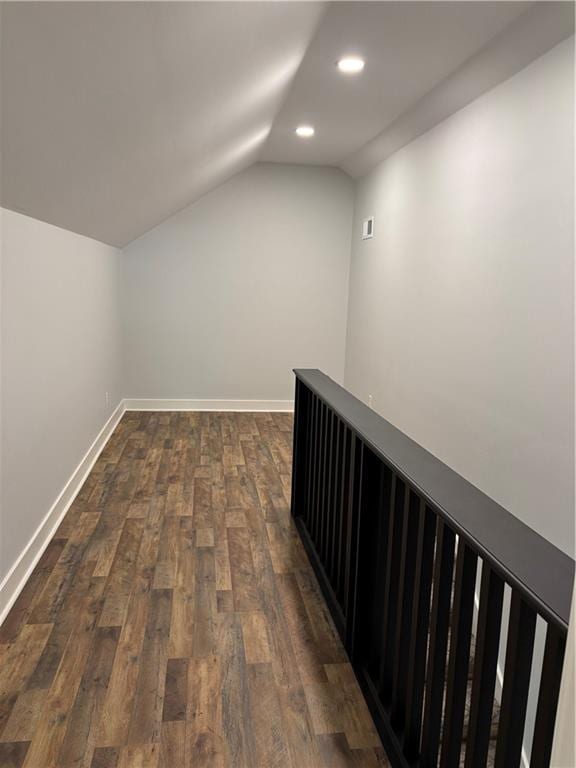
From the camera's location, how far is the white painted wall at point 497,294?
104 inches

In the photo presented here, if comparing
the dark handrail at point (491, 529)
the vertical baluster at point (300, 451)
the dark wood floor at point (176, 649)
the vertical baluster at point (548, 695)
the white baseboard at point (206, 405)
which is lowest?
the dark wood floor at point (176, 649)

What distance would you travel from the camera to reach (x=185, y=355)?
247 inches

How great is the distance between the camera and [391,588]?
182 centimetres

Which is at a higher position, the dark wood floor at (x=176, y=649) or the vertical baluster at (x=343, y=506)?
the vertical baluster at (x=343, y=506)

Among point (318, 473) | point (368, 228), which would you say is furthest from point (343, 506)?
point (368, 228)

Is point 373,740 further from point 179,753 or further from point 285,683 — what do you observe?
point 179,753

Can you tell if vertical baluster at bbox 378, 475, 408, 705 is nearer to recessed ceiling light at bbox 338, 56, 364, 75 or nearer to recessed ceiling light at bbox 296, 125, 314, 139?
recessed ceiling light at bbox 338, 56, 364, 75

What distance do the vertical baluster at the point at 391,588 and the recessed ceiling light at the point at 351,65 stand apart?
7.81 ft

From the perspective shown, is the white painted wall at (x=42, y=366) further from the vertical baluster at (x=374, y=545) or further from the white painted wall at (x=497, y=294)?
the white painted wall at (x=497, y=294)

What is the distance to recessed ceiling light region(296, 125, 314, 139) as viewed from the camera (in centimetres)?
460

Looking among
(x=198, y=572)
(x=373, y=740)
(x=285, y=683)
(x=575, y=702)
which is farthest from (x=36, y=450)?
(x=575, y=702)

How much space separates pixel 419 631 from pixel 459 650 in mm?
241

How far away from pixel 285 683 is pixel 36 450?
158 cm

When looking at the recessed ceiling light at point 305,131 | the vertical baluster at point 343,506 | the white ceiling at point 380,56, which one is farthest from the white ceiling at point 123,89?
the vertical baluster at point 343,506
